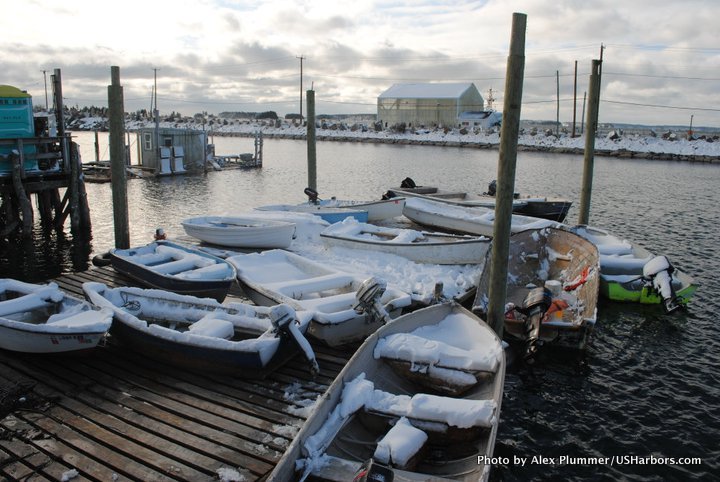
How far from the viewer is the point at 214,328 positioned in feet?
28.0

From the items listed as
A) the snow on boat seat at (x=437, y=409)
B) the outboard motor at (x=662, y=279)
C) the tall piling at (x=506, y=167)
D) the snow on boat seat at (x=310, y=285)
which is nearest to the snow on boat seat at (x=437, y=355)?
the snow on boat seat at (x=437, y=409)

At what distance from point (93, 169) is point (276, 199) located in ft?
48.7

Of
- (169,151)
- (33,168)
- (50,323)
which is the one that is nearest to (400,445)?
(50,323)

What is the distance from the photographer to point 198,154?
135 ft

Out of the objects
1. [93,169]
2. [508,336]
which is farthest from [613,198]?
[93,169]

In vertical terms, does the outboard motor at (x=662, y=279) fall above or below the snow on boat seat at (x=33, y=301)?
below

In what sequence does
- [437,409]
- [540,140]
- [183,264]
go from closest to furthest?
[437,409]
[183,264]
[540,140]

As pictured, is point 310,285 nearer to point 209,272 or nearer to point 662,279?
point 209,272

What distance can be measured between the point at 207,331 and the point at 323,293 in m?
3.44

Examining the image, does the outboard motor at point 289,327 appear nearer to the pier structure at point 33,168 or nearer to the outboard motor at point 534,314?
the outboard motor at point 534,314

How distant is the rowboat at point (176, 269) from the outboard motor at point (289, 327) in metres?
3.43

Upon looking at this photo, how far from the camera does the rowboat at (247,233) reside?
15.7m

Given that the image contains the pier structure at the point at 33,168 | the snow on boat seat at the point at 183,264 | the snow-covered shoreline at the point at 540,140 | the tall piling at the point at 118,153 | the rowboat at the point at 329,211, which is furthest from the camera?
the snow-covered shoreline at the point at 540,140

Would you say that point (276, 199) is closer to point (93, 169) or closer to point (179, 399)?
point (93, 169)
